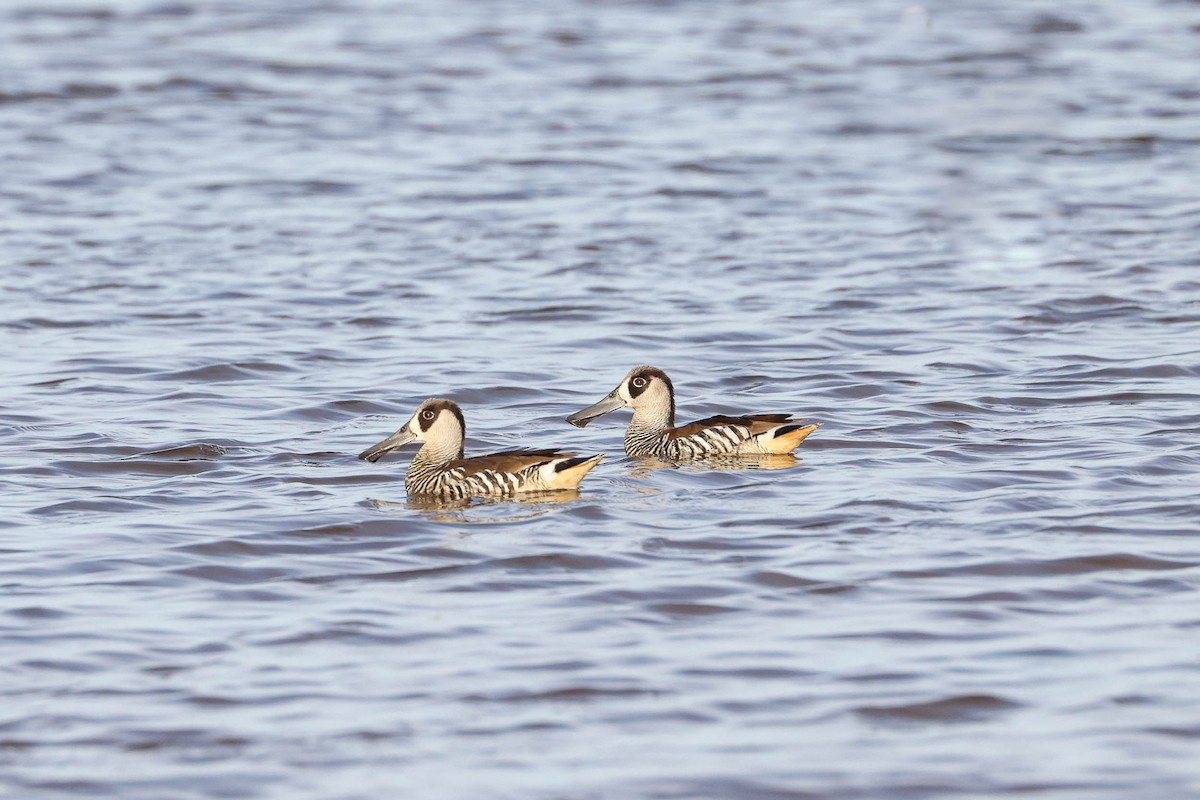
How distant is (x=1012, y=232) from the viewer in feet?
64.8

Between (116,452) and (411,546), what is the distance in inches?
120

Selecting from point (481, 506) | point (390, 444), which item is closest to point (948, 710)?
point (481, 506)

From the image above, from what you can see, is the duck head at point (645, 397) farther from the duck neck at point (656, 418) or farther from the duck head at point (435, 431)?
the duck head at point (435, 431)

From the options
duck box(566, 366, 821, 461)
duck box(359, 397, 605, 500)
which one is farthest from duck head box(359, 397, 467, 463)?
duck box(566, 366, 821, 461)

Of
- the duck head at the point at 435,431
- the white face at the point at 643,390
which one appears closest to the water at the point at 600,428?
the duck head at the point at 435,431

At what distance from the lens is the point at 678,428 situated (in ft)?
38.6

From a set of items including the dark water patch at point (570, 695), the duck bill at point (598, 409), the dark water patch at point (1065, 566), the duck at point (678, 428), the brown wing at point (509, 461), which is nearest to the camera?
the dark water patch at point (570, 695)

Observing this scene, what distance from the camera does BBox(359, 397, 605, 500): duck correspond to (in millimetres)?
10477

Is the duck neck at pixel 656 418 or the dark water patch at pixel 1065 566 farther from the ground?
the duck neck at pixel 656 418

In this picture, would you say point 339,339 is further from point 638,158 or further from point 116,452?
point 638,158

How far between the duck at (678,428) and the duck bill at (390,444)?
1.46 meters

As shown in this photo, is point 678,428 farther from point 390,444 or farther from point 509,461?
point 390,444

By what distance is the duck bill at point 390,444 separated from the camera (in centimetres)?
1127

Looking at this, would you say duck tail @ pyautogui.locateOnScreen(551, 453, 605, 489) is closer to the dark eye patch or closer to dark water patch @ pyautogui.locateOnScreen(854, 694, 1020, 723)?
the dark eye patch
